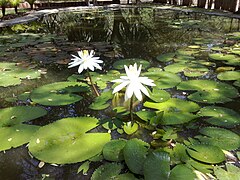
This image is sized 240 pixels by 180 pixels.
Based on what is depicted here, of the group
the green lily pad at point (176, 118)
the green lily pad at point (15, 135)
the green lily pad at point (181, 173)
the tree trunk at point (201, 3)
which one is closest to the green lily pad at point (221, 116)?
the green lily pad at point (176, 118)

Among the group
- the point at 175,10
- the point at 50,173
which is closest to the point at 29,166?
the point at 50,173

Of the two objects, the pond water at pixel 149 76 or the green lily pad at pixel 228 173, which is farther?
the pond water at pixel 149 76

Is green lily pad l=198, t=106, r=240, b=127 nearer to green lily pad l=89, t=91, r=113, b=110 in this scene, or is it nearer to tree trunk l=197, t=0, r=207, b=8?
green lily pad l=89, t=91, r=113, b=110

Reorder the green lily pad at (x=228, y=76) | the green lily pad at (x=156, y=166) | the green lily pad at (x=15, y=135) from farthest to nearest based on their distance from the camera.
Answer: the green lily pad at (x=228, y=76), the green lily pad at (x=15, y=135), the green lily pad at (x=156, y=166)

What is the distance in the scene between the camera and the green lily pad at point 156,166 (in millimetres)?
1190

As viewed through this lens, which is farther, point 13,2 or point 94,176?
point 13,2

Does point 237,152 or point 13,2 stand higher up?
point 13,2

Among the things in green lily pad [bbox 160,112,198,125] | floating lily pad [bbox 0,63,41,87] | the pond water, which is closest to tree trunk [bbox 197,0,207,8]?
the pond water

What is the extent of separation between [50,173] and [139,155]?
0.52 metres

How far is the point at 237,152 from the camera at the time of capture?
1.47m

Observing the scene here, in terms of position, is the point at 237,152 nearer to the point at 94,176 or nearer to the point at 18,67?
the point at 94,176

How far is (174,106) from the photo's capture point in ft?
6.40

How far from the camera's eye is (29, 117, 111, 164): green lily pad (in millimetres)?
1422

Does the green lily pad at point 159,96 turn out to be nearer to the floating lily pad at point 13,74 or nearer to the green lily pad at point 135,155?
the green lily pad at point 135,155
